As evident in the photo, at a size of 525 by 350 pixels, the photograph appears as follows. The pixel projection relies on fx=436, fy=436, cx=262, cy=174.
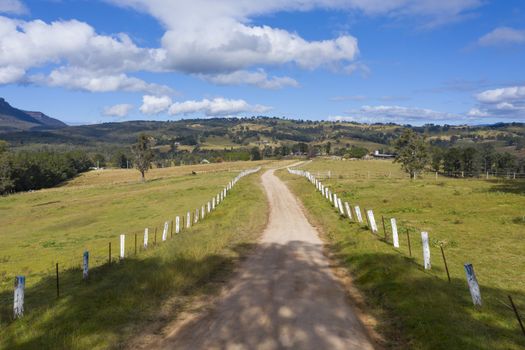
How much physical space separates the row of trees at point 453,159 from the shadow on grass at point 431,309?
71.8m

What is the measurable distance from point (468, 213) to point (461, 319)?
2208 cm

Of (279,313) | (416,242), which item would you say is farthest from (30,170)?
(279,313)

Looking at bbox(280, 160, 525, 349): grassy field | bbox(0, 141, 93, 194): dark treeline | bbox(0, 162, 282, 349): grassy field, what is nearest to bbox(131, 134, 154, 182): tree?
bbox(0, 141, 93, 194): dark treeline

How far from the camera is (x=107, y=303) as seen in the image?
12.7 meters

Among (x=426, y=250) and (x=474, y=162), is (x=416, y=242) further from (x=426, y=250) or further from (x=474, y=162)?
(x=474, y=162)

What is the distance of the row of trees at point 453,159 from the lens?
84562 millimetres

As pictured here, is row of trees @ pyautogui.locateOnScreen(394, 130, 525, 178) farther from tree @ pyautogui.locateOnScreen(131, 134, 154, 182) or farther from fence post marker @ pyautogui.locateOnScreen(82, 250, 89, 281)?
fence post marker @ pyautogui.locateOnScreen(82, 250, 89, 281)

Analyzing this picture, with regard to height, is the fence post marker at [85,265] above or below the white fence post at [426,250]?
below

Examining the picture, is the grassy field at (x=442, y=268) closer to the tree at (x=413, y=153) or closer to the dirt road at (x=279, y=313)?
the dirt road at (x=279, y=313)

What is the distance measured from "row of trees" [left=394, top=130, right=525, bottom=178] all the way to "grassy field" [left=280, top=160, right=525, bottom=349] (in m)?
48.2

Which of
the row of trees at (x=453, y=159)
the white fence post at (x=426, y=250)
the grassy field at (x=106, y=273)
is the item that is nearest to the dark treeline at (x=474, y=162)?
the row of trees at (x=453, y=159)

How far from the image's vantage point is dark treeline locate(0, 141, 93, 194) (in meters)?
107

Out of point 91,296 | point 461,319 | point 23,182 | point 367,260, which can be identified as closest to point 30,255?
point 91,296

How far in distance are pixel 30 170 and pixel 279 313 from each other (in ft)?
430
